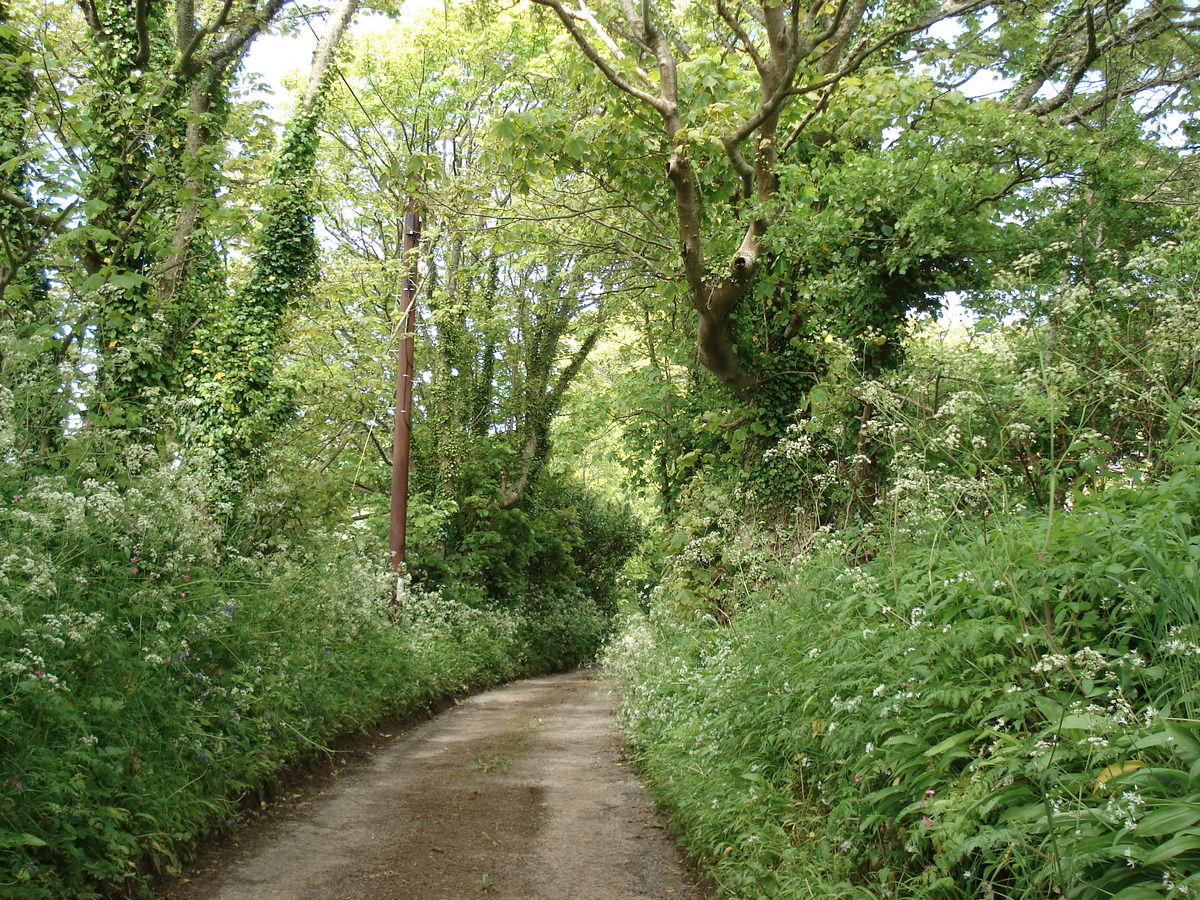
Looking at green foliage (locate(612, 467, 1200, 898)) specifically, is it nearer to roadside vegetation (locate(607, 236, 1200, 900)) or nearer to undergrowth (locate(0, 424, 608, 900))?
roadside vegetation (locate(607, 236, 1200, 900))

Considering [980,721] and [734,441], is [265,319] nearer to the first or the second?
[734,441]

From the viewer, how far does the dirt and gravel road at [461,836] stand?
16.6 feet

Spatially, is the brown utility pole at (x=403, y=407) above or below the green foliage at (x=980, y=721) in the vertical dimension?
above

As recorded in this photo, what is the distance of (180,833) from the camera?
5.00m

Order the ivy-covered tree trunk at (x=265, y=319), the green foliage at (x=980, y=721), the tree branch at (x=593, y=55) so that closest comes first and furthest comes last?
1. the green foliage at (x=980, y=721)
2. the tree branch at (x=593, y=55)
3. the ivy-covered tree trunk at (x=265, y=319)

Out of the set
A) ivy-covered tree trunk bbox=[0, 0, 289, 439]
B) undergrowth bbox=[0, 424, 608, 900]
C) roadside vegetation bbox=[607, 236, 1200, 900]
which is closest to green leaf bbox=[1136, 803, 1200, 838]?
roadside vegetation bbox=[607, 236, 1200, 900]

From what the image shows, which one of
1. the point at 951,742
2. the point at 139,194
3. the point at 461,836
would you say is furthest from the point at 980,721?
the point at 139,194

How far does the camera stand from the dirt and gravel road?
16.6ft

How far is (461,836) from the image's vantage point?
6148 mm

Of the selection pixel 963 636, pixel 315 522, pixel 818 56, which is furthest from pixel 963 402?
pixel 315 522

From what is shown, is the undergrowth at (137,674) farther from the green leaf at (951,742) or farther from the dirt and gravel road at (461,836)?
the green leaf at (951,742)

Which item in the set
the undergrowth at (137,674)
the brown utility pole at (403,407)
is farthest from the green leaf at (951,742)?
the brown utility pole at (403,407)

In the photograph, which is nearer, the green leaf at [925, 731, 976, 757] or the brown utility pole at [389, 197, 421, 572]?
the green leaf at [925, 731, 976, 757]

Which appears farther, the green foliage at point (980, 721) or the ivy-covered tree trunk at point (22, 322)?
the ivy-covered tree trunk at point (22, 322)
